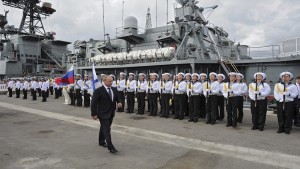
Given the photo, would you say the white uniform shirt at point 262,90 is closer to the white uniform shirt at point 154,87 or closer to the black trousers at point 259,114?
the black trousers at point 259,114

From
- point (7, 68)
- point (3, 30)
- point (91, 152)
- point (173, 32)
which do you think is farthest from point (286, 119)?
point (3, 30)

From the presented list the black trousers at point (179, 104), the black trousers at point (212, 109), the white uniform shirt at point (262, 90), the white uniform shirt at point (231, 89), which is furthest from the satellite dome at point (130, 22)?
the white uniform shirt at point (262, 90)

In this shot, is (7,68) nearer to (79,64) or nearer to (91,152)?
(79,64)

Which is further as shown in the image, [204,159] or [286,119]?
[286,119]

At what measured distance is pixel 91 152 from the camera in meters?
5.79

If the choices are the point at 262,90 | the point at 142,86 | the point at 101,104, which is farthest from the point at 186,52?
the point at 101,104

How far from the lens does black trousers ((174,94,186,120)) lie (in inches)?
413

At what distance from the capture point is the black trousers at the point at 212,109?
952 centimetres

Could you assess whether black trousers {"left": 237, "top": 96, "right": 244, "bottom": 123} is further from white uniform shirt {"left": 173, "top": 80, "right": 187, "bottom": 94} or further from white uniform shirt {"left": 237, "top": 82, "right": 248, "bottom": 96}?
white uniform shirt {"left": 173, "top": 80, "right": 187, "bottom": 94}

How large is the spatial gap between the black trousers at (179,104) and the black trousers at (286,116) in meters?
3.52

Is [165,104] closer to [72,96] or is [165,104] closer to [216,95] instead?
[216,95]

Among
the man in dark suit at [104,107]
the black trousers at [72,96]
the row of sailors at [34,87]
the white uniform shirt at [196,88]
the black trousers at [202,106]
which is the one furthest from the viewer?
the row of sailors at [34,87]

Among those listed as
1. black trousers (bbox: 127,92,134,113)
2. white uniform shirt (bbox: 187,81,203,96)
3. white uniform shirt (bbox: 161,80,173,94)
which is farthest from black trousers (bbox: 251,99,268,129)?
black trousers (bbox: 127,92,134,113)

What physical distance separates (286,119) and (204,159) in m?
3.87
